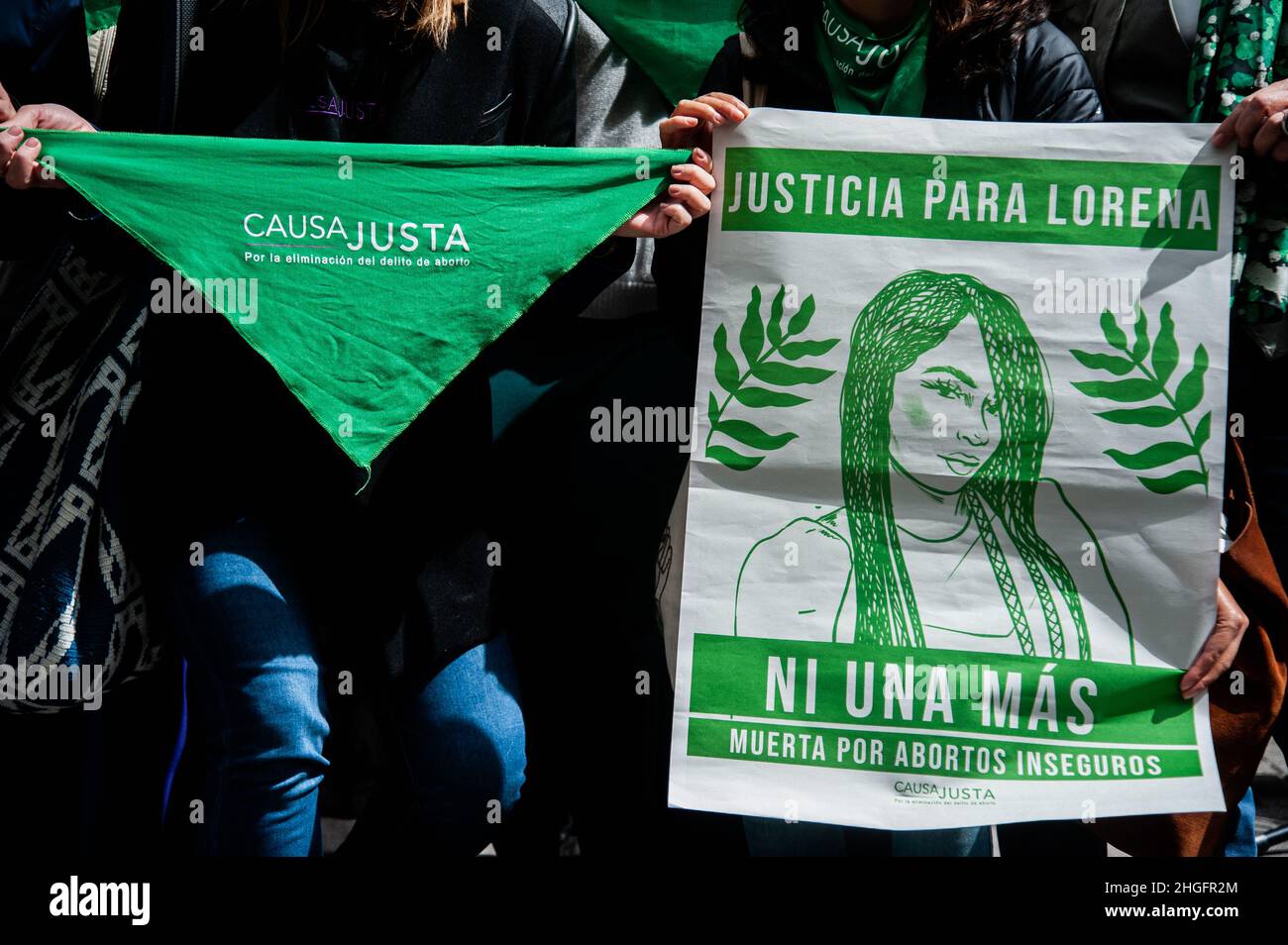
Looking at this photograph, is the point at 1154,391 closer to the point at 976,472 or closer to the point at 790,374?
the point at 976,472

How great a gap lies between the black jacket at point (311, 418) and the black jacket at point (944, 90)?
17 centimetres

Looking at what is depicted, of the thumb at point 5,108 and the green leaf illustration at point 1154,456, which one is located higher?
the thumb at point 5,108

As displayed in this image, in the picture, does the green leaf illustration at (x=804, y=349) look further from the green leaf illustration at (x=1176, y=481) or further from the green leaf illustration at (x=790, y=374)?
the green leaf illustration at (x=1176, y=481)

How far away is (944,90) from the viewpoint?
7.60 feet

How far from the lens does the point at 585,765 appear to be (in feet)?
9.12

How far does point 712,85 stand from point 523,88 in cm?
37

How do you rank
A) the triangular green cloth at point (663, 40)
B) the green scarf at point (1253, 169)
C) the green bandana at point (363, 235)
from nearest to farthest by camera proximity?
the green bandana at point (363, 235), the green scarf at point (1253, 169), the triangular green cloth at point (663, 40)

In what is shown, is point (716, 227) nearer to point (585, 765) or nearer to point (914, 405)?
point (914, 405)

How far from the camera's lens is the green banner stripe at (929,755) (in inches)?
85.3

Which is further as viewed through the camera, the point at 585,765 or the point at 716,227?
the point at 585,765

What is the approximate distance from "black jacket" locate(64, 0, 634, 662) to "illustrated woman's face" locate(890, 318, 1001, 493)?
2.15 feet

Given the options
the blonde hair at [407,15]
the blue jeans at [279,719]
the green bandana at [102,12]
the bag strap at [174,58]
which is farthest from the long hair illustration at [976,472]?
the green bandana at [102,12]

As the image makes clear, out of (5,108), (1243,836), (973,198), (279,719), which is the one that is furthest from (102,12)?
(1243,836)
